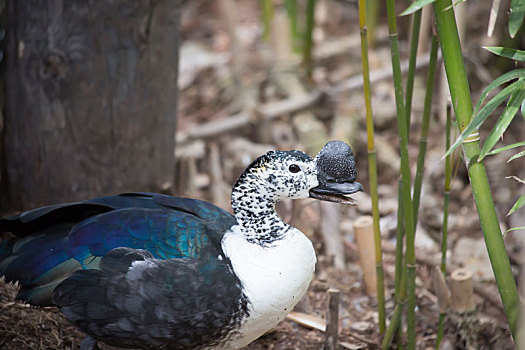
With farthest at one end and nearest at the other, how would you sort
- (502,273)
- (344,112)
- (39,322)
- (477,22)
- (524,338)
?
(477,22) < (344,112) < (39,322) < (502,273) < (524,338)

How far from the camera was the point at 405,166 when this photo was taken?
2.22m

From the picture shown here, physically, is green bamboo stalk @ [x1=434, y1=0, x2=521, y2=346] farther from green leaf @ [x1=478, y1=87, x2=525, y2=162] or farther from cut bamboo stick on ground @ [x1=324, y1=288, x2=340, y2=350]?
cut bamboo stick on ground @ [x1=324, y1=288, x2=340, y2=350]

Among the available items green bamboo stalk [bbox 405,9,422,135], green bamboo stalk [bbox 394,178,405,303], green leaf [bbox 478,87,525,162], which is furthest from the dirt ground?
green leaf [bbox 478,87,525,162]

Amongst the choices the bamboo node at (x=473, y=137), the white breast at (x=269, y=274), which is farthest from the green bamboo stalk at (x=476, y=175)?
the white breast at (x=269, y=274)

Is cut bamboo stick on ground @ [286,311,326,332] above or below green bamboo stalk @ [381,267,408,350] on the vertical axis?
below

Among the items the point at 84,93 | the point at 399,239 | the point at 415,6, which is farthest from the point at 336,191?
the point at 84,93

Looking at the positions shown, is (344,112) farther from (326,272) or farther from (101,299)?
(101,299)

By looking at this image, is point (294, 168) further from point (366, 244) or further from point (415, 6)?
point (366, 244)

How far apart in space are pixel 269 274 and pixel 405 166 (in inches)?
22.5

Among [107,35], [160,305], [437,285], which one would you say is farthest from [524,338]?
[107,35]

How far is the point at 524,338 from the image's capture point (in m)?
1.72

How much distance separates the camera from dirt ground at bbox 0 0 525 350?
270cm

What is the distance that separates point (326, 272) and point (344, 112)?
5.49 feet

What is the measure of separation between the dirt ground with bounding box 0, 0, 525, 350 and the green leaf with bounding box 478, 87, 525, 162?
3.14 ft
